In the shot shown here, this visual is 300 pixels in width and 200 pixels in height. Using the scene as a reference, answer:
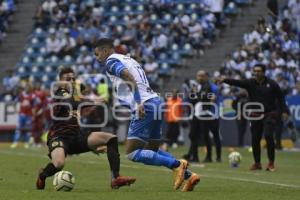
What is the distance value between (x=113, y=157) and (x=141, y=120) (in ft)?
Answer: 2.52

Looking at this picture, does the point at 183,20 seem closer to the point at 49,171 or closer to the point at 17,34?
the point at 17,34

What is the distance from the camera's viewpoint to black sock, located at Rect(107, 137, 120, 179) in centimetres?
1262

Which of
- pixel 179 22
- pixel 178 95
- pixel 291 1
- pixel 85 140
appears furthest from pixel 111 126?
pixel 85 140

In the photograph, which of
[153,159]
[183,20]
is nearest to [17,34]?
[183,20]

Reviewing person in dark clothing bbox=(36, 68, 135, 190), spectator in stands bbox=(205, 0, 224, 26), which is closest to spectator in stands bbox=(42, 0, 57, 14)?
spectator in stands bbox=(205, 0, 224, 26)

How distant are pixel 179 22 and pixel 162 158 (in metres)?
24.8

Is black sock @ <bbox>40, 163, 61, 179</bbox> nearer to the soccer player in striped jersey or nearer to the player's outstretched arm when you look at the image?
the soccer player in striped jersey

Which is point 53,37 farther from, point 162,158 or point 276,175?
point 162,158

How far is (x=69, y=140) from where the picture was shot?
1319 centimetres

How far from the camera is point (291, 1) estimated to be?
33969 millimetres

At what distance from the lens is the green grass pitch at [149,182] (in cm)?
1192

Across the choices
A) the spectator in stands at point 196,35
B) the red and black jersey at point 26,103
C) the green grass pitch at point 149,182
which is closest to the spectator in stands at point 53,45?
the spectator in stands at point 196,35

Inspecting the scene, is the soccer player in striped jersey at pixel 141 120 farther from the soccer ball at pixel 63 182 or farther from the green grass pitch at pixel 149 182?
the soccer ball at pixel 63 182

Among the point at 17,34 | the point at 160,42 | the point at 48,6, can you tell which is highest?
the point at 48,6
